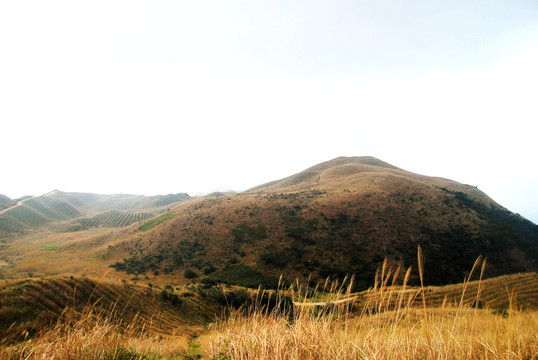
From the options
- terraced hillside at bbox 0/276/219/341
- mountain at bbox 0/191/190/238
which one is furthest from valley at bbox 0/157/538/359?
mountain at bbox 0/191/190/238

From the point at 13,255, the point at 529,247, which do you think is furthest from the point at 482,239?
Result: the point at 13,255

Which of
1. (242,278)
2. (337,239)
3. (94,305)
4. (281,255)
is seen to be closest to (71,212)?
(242,278)

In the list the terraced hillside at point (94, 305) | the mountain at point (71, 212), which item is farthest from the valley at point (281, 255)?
the mountain at point (71, 212)

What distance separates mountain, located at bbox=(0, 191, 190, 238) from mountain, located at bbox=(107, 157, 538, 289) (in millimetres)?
34591

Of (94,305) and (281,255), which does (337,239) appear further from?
(94,305)

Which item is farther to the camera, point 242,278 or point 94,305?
point 242,278

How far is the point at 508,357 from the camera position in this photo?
2.87m

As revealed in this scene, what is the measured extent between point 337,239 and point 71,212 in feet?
345

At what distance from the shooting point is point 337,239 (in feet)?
119

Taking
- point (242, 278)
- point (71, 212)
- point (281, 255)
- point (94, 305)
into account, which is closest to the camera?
point (94, 305)

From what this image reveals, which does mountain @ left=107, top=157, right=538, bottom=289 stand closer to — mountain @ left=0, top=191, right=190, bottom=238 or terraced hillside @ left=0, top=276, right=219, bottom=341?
terraced hillside @ left=0, top=276, right=219, bottom=341

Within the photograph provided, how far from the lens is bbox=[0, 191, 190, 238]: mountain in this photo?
63603 millimetres

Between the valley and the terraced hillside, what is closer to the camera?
the terraced hillside

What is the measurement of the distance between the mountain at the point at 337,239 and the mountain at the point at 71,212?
34.6 meters
